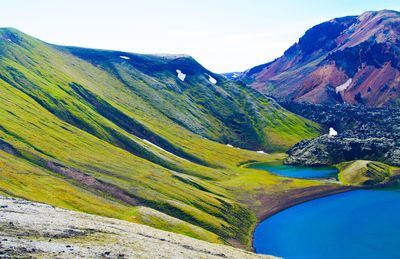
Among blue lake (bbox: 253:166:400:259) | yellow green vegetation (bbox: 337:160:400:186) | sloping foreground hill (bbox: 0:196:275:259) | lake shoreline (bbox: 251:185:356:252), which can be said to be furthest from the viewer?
yellow green vegetation (bbox: 337:160:400:186)

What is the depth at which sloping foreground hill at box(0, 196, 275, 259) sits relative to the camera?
52719mm

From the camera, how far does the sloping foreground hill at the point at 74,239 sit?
52.7m

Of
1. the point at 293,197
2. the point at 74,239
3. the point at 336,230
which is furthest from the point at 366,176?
the point at 74,239

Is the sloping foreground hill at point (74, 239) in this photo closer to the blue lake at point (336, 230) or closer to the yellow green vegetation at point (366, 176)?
the blue lake at point (336, 230)

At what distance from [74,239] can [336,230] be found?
288ft

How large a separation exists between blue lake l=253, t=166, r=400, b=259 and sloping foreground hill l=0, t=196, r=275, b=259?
108ft

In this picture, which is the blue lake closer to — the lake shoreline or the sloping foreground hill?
the lake shoreline

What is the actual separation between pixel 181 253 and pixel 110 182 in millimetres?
75294

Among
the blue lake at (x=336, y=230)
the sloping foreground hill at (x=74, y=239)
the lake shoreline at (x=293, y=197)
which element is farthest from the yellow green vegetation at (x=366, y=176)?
the sloping foreground hill at (x=74, y=239)

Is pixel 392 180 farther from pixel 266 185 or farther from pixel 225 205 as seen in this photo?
pixel 225 205

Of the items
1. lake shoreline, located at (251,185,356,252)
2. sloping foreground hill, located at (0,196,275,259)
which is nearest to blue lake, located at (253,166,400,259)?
lake shoreline, located at (251,185,356,252)

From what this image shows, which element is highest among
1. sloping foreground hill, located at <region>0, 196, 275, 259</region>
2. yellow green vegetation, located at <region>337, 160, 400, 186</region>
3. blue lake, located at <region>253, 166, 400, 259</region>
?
yellow green vegetation, located at <region>337, 160, 400, 186</region>

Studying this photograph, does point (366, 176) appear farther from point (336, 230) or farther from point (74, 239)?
point (74, 239)

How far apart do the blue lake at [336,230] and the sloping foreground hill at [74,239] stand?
32.8 metres
